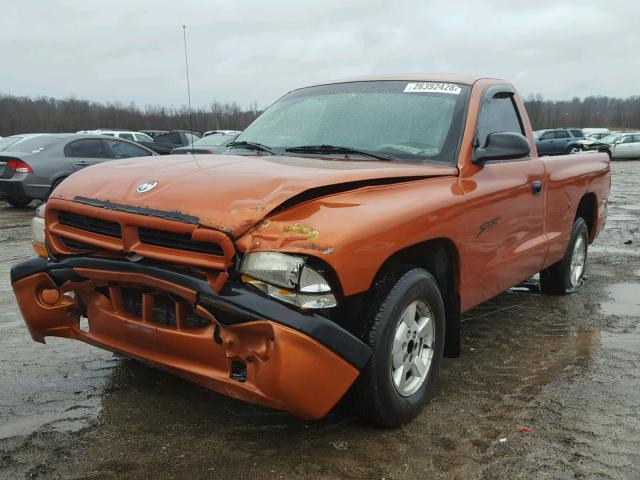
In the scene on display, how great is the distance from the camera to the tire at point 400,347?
9.05ft

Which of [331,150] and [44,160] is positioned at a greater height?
[331,150]

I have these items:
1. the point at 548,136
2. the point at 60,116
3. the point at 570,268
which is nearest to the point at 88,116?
the point at 60,116

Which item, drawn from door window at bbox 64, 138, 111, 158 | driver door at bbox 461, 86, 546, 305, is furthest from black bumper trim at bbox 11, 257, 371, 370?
door window at bbox 64, 138, 111, 158

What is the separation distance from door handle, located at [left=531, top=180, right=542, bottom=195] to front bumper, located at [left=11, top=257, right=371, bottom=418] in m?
2.30

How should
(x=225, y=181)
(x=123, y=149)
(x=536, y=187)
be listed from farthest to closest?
(x=123, y=149)
(x=536, y=187)
(x=225, y=181)

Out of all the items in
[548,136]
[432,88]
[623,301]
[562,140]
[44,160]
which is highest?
[432,88]

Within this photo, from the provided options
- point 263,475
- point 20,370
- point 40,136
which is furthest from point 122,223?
point 40,136

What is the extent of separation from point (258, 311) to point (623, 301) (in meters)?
4.44

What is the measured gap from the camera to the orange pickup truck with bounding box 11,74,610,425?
2.47m

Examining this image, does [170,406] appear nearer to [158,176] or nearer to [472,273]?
[158,176]

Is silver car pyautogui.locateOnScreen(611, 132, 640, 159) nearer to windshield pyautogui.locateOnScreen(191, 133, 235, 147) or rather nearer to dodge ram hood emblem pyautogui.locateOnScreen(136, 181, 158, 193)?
windshield pyautogui.locateOnScreen(191, 133, 235, 147)

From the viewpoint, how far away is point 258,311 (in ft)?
7.84

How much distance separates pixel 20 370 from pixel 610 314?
449 cm

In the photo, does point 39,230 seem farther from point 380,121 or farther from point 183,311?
point 380,121
